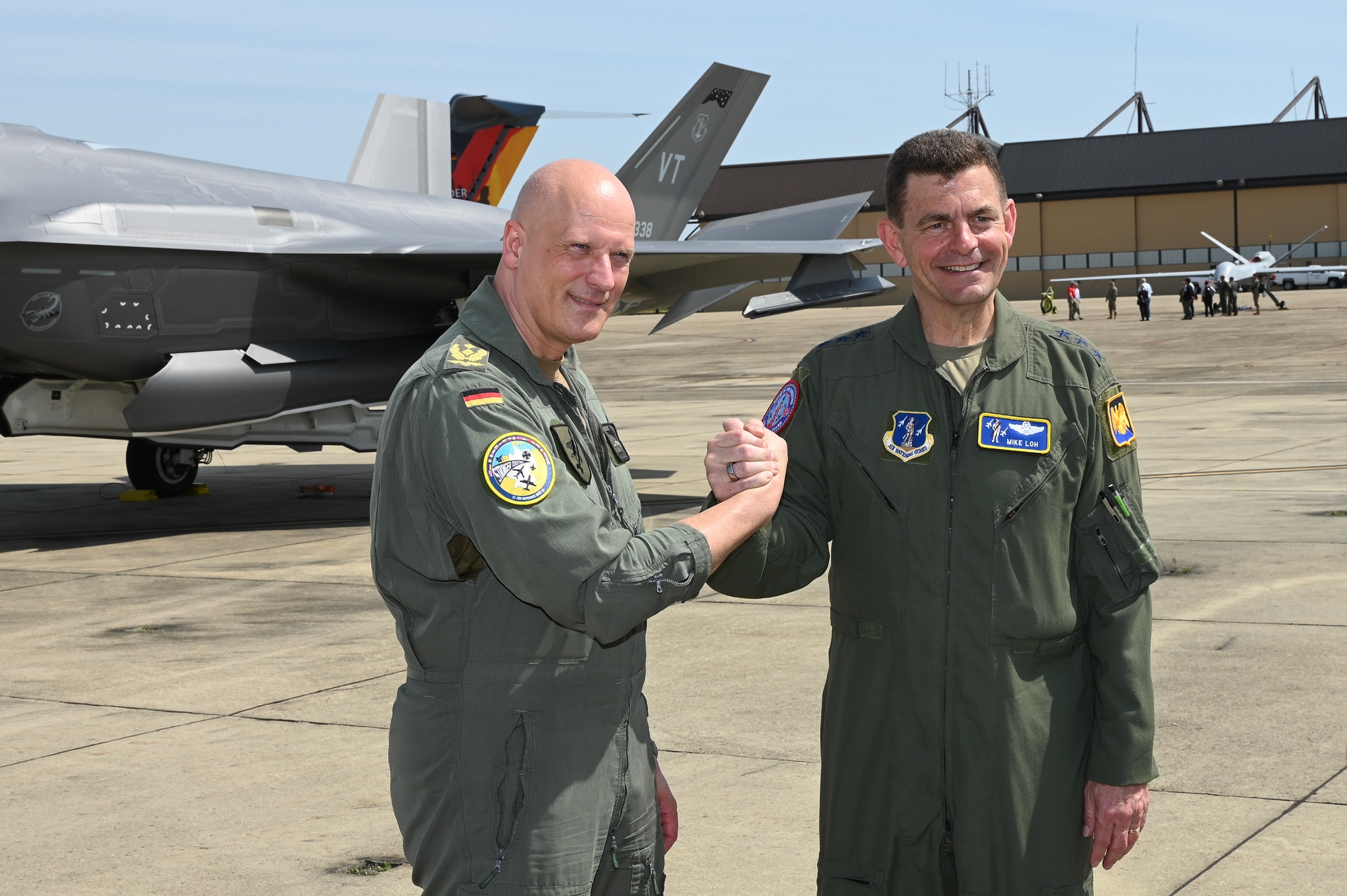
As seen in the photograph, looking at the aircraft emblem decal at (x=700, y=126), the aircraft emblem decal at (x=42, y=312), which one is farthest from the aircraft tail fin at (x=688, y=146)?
the aircraft emblem decal at (x=42, y=312)

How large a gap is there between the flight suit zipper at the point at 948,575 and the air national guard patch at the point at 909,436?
0.05 m

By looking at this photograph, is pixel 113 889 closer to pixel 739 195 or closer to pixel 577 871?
pixel 577 871

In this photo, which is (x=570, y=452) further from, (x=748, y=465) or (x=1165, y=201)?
(x=1165, y=201)

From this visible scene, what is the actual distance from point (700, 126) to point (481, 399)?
15707 millimetres

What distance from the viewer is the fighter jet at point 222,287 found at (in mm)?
11133

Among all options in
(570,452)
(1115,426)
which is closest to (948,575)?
(1115,426)

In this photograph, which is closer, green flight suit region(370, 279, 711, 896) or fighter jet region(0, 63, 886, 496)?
green flight suit region(370, 279, 711, 896)

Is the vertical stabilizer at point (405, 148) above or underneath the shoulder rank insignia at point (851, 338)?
above

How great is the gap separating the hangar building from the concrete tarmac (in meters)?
66.7

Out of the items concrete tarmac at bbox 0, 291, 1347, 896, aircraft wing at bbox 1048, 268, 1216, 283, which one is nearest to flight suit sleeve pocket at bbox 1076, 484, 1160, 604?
concrete tarmac at bbox 0, 291, 1347, 896

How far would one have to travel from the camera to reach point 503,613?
251 cm

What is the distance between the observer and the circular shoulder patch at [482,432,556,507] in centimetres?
236

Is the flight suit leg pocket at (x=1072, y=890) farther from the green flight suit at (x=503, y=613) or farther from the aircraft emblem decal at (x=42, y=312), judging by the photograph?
the aircraft emblem decal at (x=42, y=312)

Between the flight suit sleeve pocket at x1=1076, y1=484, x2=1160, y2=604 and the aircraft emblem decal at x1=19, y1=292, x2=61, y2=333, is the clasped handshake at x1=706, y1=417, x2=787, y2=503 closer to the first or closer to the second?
the flight suit sleeve pocket at x1=1076, y1=484, x2=1160, y2=604
